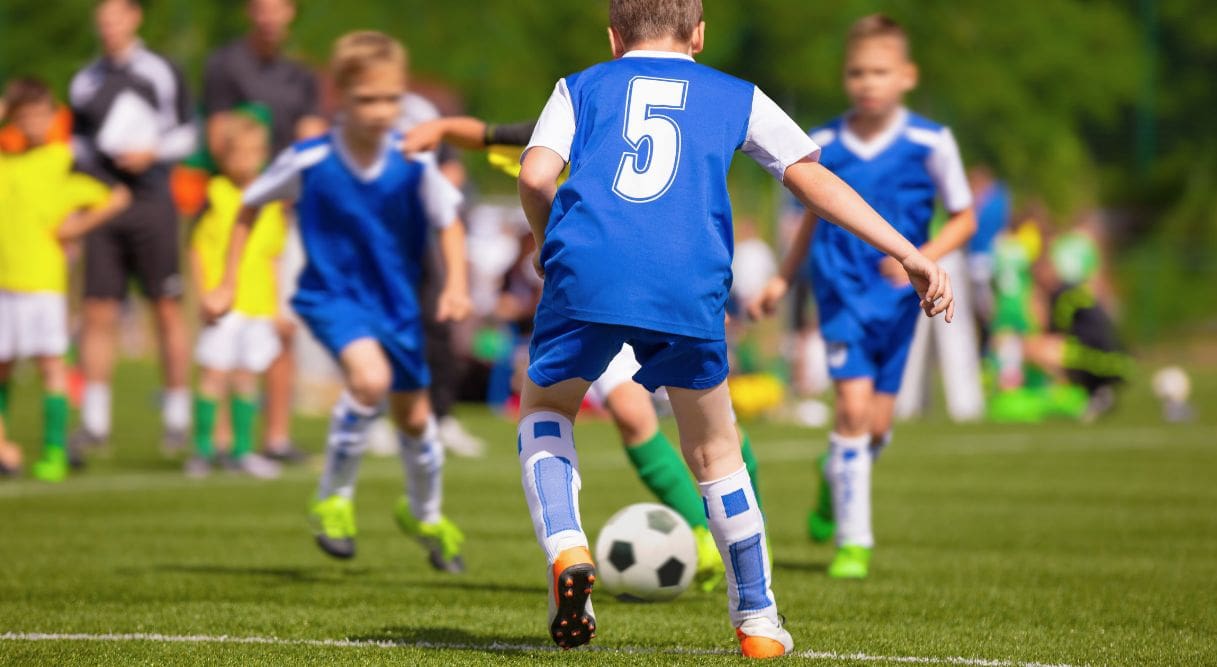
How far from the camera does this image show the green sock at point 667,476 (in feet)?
18.7

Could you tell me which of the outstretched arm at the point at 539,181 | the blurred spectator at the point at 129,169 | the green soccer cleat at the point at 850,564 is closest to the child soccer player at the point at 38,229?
the blurred spectator at the point at 129,169

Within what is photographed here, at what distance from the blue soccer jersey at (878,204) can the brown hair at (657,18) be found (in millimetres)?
2218

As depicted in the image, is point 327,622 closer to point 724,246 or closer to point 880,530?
point 724,246

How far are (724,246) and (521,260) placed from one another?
1251 cm

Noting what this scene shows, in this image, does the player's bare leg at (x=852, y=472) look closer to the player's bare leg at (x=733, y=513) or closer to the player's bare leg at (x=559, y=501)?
the player's bare leg at (x=733, y=513)

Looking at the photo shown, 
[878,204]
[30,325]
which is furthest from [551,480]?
[30,325]

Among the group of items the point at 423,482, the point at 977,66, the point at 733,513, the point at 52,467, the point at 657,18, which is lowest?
the point at 52,467

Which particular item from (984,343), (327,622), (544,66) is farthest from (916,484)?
(544,66)

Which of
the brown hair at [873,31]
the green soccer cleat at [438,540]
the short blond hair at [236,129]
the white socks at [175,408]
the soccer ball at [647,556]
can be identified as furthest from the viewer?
the white socks at [175,408]

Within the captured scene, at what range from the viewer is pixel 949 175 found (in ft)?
20.7

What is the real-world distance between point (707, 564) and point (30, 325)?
546cm

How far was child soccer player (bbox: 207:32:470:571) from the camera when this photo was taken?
6.11 metres

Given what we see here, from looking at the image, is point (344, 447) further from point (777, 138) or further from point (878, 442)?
point (777, 138)

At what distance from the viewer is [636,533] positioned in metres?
5.34
